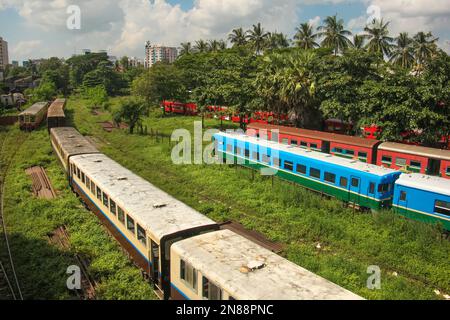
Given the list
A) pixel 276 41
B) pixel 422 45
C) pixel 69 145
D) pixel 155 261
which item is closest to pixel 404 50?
pixel 422 45

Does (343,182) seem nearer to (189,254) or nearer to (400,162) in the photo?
(400,162)

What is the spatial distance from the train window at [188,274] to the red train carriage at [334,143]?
17.7 meters

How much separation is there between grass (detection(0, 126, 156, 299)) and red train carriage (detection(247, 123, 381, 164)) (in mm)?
16497

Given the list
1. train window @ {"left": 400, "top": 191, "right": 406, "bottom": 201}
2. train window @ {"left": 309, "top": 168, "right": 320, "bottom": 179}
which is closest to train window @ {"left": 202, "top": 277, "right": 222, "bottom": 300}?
train window @ {"left": 400, "top": 191, "right": 406, "bottom": 201}

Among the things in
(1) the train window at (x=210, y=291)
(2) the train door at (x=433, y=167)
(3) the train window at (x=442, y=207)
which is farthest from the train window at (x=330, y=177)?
(1) the train window at (x=210, y=291)

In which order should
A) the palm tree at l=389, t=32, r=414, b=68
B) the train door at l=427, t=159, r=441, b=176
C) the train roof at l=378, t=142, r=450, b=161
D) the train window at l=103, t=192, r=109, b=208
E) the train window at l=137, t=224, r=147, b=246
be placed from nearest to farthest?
1. the train window at l=137, t=224, r=147, b=246
2. the train window at l=103, t=192, r=109, b=208
3. the train roof at l=378, t=142, r=450, b=161
4. the train door at l=427, t=159, r=441, b=176
5. the palm tree at l=389, t=32, r=414, b=68

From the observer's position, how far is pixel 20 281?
1237 centimetres

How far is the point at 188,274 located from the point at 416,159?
57.3ft

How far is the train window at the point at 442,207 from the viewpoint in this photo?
606 inches

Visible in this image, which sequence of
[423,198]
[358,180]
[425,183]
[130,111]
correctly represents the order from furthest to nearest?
[130,111] → [358,180] → [425,183] → [423,198]

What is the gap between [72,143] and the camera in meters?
25.1

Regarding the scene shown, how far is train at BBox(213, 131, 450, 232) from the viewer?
629 inches

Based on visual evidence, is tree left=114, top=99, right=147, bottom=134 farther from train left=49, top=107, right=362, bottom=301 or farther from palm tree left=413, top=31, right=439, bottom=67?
palm tree left=413, top=31, right=439, bottom=67

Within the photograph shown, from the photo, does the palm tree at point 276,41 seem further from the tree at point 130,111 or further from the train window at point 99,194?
the train window at point 99,194
